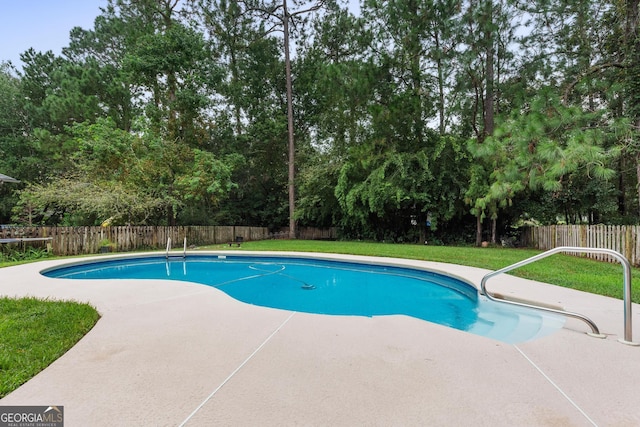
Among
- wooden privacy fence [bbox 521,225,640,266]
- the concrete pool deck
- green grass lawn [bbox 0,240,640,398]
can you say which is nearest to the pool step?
the concrete pool deck

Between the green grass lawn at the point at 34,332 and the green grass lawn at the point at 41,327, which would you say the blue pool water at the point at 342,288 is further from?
the green grass lawn at the point at 34,332

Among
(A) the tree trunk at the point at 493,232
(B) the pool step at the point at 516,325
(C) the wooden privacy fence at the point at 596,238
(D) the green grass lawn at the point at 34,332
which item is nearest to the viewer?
(D) the green grass lawn at the point at 34,332

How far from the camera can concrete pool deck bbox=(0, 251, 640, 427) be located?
1537mm

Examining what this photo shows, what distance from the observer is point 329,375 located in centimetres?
193

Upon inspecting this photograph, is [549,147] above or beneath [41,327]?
above

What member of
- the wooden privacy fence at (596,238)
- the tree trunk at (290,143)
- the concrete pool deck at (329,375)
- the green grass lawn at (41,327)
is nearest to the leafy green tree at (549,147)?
the wooden privacy fence at (596,238)

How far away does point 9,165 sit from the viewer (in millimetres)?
15250

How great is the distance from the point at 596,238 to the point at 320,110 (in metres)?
15.1

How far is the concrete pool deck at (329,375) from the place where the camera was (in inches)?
60.5

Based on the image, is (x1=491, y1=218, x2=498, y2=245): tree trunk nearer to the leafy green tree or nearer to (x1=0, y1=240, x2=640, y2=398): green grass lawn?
the leafy green tree

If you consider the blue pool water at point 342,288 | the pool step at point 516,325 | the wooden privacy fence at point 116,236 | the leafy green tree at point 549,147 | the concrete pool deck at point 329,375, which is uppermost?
the leafy green tree at point 549,147

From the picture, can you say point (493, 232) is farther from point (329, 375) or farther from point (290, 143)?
point (329, 375)

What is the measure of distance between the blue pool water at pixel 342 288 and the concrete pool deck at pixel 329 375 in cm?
65

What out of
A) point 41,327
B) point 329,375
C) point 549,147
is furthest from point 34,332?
point 549,147
